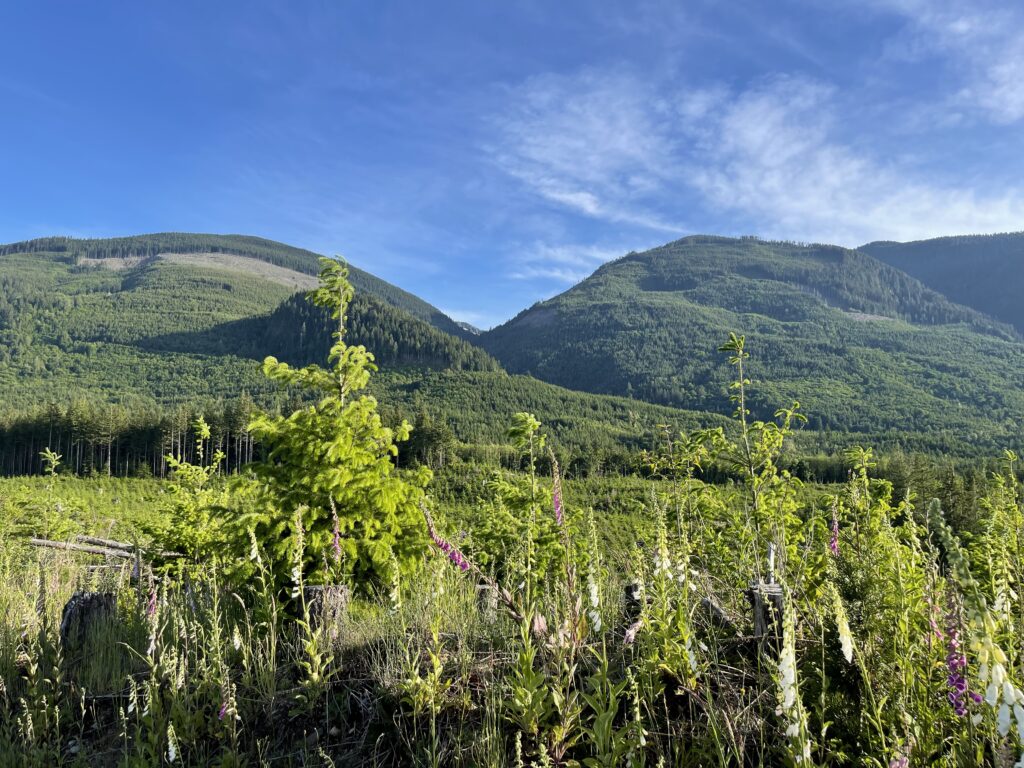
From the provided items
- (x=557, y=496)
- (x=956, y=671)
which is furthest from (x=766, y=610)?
(x=557, y=496)

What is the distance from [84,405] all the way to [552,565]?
97.6m

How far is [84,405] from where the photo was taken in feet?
265

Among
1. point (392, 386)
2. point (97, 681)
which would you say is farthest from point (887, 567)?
point (392, 386)

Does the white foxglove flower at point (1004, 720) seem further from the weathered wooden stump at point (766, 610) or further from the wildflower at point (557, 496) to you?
the wildflower at point (557, 496)

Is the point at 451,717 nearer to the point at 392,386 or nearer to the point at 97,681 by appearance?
the point at 97,681

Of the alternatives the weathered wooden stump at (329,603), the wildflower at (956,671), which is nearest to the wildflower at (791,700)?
the wildflower at (956,671)

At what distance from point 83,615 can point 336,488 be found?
234cm

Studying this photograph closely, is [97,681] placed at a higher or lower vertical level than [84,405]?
lower

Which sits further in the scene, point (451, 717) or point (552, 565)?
point (552, 565)

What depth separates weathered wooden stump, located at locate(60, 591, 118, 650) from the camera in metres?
4.50

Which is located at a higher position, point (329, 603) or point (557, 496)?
point (557, 496)

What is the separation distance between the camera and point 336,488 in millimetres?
5742

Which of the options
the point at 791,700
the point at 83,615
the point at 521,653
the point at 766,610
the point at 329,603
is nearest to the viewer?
the point at 791,700

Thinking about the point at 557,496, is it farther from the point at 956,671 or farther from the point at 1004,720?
the point at 1004,720
